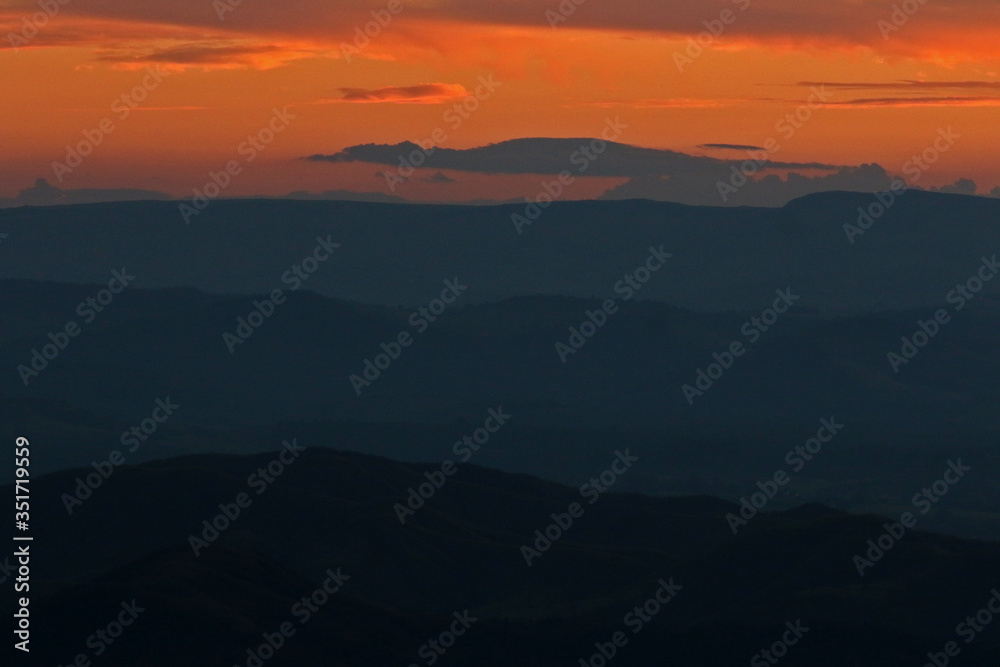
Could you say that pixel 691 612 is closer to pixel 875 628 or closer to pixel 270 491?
pixel 875 628

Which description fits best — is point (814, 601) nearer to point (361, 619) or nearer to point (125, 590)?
point (361, 619)

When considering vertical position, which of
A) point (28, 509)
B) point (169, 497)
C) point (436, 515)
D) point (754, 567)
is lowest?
point (28, 509)

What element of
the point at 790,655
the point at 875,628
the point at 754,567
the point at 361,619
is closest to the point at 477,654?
the point at 361,619

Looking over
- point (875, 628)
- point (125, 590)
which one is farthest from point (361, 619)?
point (875, 628)

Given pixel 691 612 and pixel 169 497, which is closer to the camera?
pixel 691 612

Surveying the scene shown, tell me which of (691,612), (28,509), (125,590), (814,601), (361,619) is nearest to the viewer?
(125,590)

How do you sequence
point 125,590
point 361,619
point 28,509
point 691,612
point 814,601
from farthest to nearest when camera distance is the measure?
1. point 28,509
2. point 691,612
3. point 814,601
4. point 361,619
5. point 125,590

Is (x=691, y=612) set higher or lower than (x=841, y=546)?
lower
